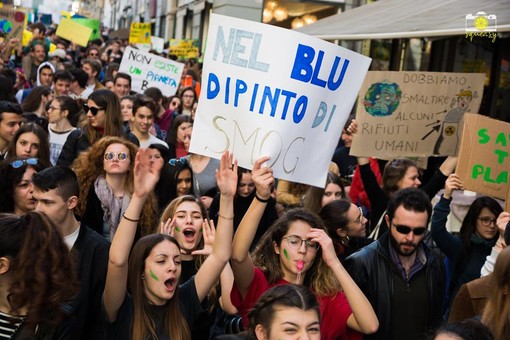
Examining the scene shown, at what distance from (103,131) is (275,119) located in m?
3.33

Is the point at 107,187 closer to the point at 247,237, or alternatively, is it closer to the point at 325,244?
the point at 247,237

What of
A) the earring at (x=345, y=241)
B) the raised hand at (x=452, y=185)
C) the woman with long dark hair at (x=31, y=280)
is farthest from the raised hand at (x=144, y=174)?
the raised hand at (x=452, y=185)

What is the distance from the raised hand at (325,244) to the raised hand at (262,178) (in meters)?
0.29

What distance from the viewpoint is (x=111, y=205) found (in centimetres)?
552

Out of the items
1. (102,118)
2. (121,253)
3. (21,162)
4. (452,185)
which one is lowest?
(121,253)

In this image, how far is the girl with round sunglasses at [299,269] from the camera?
3.87m

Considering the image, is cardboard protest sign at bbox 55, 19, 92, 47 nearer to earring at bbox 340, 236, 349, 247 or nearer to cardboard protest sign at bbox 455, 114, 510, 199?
cardboard protest sign at bbox 455, 114, 510, 199

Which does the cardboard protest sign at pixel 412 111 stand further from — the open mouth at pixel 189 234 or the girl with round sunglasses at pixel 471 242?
the open mouth at pixel 189 234

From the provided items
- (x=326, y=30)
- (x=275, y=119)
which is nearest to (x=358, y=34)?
(x=326, y=30)

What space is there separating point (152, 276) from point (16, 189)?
166cm

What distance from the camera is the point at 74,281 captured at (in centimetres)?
331

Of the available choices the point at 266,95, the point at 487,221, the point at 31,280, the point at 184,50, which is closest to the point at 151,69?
the point at 184,50

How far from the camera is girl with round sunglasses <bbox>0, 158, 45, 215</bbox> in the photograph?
503cm

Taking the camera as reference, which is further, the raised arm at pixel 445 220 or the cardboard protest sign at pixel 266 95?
the raised arm at pixel 445 220
